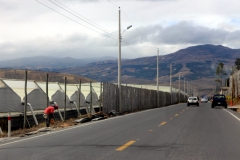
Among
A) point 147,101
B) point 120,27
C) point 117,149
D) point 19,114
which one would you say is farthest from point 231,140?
point 147,101

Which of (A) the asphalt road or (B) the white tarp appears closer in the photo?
(A) the asphalt road

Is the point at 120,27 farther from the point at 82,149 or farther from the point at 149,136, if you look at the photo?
the point at 82,149

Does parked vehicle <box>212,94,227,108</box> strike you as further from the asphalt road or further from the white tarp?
the asphalt road

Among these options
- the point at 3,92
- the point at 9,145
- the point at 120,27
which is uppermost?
the point at 120,27

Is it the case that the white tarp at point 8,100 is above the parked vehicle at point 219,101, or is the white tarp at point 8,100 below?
above

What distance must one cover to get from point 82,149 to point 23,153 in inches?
67.4

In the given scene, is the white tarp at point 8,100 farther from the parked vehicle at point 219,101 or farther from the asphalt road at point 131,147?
the parked vehicle at point 219,101

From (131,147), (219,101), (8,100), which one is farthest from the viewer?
(219,101)

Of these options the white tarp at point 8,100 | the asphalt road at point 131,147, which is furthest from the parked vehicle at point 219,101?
the asphalt road at point 131,147

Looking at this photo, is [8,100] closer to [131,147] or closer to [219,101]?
[131,147]

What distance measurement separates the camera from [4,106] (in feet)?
71.2

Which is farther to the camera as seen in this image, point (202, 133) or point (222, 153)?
point (202, 133)

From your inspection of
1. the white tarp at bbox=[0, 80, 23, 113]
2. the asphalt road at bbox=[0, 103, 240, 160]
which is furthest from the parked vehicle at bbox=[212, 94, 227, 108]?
the asphalt road at bbox=[0, 103, 240, 160]

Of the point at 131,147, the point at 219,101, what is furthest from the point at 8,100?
the point at 219,101
